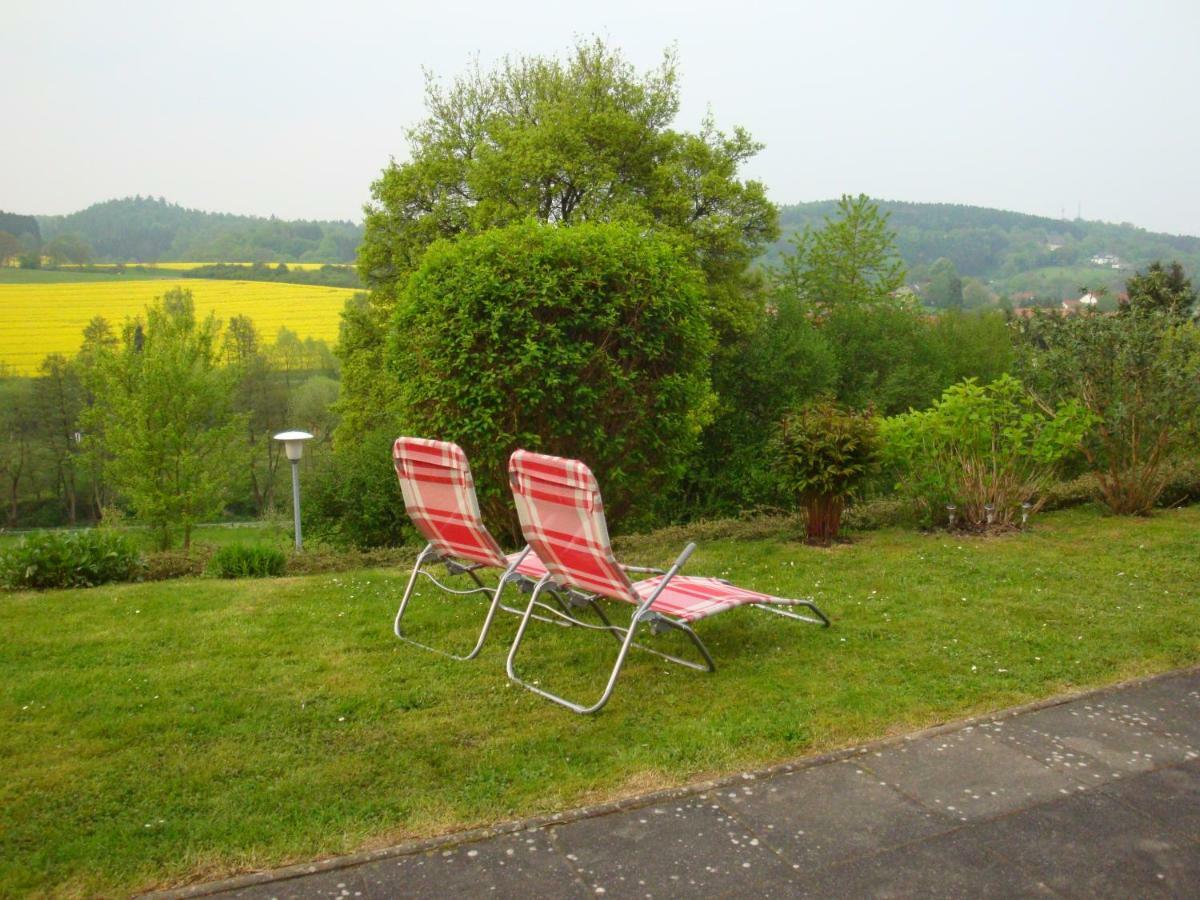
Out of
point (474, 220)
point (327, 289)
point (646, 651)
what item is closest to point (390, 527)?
point (474, 220)

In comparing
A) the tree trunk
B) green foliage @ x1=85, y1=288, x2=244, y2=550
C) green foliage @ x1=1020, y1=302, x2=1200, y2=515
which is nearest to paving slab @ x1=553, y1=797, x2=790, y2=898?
the tree trunk

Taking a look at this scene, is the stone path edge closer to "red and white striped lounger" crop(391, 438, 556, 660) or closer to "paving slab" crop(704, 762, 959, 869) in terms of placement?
"paving slab" crop(704, 762, 959, 869)

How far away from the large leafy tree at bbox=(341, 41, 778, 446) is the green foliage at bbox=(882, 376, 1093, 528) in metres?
11.5

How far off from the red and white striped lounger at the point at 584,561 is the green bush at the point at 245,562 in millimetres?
3256

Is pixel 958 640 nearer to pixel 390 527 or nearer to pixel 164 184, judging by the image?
pixel 390 527

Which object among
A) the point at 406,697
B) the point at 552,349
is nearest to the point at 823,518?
the point at 552,349

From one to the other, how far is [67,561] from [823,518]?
17.7 ft

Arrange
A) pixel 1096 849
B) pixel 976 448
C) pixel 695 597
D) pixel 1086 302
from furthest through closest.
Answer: pixel 1086 302, pixel 976 448, pixel 695 597, pixel 1096 849

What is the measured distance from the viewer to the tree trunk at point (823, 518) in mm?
7605

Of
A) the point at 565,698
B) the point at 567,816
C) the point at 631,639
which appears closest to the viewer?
the point at 567,816

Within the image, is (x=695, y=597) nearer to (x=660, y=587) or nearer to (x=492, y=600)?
(x=660, y=587)

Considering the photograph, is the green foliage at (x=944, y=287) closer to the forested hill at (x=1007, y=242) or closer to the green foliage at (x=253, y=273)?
the forested hill at (x=1007, y=242)

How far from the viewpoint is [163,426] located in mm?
32875

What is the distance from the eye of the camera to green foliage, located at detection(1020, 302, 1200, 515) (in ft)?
27.3
